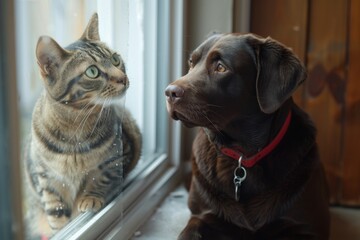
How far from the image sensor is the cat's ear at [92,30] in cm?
132

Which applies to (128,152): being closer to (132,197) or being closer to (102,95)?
(132,197)

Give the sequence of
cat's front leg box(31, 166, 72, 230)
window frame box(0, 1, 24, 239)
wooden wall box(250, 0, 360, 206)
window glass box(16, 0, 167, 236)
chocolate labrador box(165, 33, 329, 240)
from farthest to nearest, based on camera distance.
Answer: wooden wall box(250, 0, 360, 206)
chocolate labrador box(165, 33, 329, 240)
cat's front leg box(31, 166, 72, 230)
window glass box(16, 0, 167, 236)
window frame box(0, 1, 24, 239)

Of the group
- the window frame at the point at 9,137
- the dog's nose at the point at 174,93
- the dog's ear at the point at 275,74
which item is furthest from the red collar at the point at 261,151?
the window frame at the point at 9,137

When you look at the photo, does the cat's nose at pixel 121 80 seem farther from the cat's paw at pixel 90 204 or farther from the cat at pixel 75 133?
the cat's paw at pixel 90 204

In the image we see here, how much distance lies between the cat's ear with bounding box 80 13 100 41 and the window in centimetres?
1

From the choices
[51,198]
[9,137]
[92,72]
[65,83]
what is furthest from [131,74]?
[9,137]

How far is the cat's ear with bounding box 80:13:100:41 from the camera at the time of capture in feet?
4.32

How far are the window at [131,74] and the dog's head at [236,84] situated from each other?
10.2 inches

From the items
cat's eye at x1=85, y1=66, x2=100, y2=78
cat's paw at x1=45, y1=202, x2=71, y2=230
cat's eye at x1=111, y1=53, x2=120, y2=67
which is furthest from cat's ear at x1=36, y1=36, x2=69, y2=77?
cat's paw at x1=45, y1=202, x2=71, y2=230

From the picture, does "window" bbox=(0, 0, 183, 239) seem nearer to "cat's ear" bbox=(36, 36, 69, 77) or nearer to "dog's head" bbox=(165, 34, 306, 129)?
"cat's ear" bbox=(36, 36, 69, 77)

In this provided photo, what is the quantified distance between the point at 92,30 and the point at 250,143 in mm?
534

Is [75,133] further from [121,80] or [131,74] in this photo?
[131,74]

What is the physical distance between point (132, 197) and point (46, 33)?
2.45ft

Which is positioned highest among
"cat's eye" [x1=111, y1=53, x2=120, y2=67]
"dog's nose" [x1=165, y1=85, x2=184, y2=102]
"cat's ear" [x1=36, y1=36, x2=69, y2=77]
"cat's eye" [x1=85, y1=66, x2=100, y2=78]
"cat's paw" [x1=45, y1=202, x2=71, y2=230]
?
"cat's ear" [x1=36, y1=36, x2=69, y2=77]
